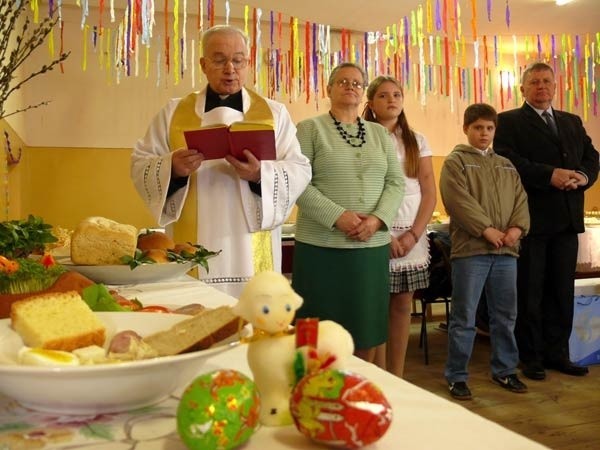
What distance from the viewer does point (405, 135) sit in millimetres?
3037

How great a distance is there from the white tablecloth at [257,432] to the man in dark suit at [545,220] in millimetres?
3068

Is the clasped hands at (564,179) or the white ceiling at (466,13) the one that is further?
the white ceiling at (466,13)

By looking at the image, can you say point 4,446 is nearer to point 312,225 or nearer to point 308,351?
point 308,351

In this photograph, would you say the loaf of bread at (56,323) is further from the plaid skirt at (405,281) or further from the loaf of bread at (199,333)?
the plaid skirt at (405,281)

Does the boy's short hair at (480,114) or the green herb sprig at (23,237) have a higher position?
the boy's short hair at (480,114)

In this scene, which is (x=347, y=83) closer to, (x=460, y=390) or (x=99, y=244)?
(x=99, y=244)

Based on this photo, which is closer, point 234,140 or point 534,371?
point 234,140

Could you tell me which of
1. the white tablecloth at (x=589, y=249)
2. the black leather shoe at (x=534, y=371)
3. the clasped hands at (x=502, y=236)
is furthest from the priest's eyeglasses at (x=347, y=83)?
the white tablecloth at (x=589, y=249)

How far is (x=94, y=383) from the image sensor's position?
0.59 meters

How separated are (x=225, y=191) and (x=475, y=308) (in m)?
1.67

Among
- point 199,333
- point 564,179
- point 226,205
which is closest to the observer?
point 199,333

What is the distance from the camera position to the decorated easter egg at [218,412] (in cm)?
52

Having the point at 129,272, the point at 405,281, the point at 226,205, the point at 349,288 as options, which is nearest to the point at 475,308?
the point at 405,281

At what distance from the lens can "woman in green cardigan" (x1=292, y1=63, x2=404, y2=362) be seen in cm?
251
